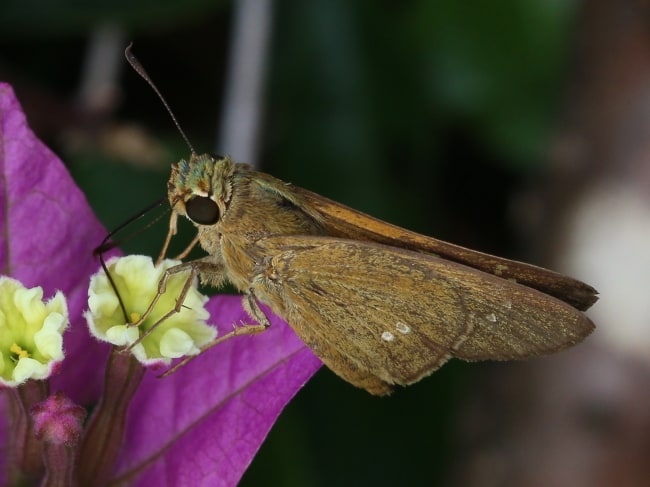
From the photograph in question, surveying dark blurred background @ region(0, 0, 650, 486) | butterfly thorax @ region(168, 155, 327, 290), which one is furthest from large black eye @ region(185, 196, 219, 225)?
dark blurred background @ region(0, 0, 650, 486)

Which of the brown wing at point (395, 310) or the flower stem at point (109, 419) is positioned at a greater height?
the brown wing at point (395, 310)

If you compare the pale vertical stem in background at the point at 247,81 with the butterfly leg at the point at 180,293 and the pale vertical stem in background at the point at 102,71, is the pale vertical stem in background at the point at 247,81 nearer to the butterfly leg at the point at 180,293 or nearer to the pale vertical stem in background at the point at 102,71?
the pale vertical stem in background at the point at 102,71

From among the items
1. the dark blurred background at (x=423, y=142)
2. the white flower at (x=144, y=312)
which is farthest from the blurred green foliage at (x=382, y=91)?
the white flower at (x=144, y=312)

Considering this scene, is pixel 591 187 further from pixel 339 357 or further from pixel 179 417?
pixel 179 417

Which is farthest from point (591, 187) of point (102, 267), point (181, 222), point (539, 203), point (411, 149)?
point (102, 267)

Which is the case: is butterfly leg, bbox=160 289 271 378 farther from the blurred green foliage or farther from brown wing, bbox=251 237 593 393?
the blurred green foliage

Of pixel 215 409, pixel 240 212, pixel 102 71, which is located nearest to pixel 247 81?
pixel 102 71
